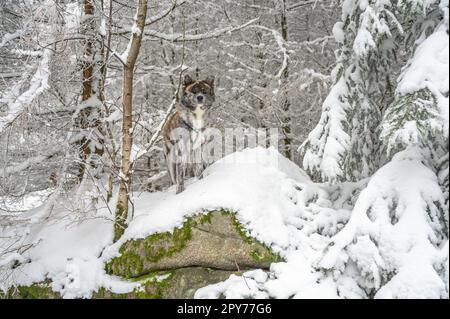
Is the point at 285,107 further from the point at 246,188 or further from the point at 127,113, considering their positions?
the point at 127,113

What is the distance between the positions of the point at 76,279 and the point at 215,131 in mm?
3147

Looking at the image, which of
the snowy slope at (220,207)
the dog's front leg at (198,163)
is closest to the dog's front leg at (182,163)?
the dog's front leg at (198,163)

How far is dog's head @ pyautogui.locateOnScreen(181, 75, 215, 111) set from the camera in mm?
6660

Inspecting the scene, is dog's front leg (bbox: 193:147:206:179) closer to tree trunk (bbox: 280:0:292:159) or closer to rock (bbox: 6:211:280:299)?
rock (bbox: 6:211:280:299)

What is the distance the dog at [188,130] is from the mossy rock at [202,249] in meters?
1.09

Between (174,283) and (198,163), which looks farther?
(198,163)

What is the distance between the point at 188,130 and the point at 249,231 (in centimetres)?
195

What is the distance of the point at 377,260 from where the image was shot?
171 inches

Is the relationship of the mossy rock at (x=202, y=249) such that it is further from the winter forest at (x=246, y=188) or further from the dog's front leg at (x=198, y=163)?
the dog's front leg at (x=198, y=163)

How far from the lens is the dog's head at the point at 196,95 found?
6660mm

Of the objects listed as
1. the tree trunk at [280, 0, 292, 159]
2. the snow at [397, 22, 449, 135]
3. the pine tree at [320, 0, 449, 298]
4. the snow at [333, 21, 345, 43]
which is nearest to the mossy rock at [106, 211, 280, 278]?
the pine tree at [320, 0, 449, 298]

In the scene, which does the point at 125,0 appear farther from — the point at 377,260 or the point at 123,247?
the point at 377,260

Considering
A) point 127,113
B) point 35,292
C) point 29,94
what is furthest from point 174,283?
point 29,94

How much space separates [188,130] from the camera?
6.61 meters
